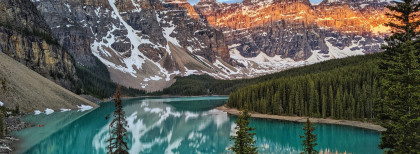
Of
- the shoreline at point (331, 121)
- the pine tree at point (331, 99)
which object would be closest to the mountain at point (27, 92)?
the shoreline at point (331, 121)

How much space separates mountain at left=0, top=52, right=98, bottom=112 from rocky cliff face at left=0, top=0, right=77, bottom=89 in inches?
834

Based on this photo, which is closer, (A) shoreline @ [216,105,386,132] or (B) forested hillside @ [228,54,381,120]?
(A) shoreline @ [216,105,386,132]

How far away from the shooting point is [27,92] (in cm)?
6259

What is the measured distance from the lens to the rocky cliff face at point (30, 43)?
90.9 meters

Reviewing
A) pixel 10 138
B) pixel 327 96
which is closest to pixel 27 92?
pixel 10 138

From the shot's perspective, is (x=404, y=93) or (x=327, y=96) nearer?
(x=404, y=93)

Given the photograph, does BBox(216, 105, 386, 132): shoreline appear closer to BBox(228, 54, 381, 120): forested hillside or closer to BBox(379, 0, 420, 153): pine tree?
BBox(228, 54, 381, 120): forested hillside

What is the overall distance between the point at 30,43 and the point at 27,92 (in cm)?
4302

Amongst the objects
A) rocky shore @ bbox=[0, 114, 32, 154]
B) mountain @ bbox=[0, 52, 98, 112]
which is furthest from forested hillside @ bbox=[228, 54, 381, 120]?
rocky shore @ bbox=[0, 114, 32, 154]

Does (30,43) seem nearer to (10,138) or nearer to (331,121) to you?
(10,138)

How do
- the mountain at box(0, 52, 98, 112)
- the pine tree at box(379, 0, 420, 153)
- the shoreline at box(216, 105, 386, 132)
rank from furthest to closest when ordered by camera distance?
the mountain at box(0, 52, 98, 112), the shoreline at box(216, 105, 386, 132), the pine tree at box(379, 0, 420, 153)

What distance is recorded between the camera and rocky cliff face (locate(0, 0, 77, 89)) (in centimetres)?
9094

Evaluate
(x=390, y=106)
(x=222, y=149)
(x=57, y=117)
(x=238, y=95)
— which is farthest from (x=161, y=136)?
(x=238, y=95)

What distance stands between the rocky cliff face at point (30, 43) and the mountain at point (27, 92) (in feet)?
69.5
